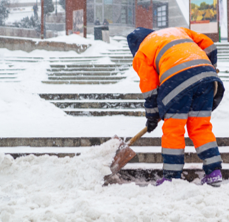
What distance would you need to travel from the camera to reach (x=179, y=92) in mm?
2404

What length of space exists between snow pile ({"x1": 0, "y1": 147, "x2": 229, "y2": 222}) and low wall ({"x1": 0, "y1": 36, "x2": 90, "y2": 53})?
874 centimetres

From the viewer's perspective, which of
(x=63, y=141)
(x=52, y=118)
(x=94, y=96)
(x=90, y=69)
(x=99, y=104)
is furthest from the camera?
(x=90, y=69)

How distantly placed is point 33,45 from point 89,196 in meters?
9.67

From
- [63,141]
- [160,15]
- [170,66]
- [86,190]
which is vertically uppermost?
[160,15]

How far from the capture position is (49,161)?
2.91m

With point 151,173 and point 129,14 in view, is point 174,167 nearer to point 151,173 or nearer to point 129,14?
point 151,173

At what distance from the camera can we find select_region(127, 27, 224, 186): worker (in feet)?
7.93

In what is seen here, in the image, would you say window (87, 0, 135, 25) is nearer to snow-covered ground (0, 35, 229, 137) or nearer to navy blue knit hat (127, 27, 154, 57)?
snow-covered ground (0, 35, 229, 137)

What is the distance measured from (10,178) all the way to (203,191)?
5.79 ft

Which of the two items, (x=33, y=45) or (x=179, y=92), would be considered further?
(x=33, y=45)

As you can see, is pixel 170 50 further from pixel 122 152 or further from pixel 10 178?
pixel 10 178

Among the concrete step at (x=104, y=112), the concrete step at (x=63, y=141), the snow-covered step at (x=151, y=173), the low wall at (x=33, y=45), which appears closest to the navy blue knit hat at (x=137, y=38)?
the concrete step at (x=63, y=141)

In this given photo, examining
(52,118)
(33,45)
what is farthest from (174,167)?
(33,45)

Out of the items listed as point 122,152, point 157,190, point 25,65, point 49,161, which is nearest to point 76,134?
point 49,161
